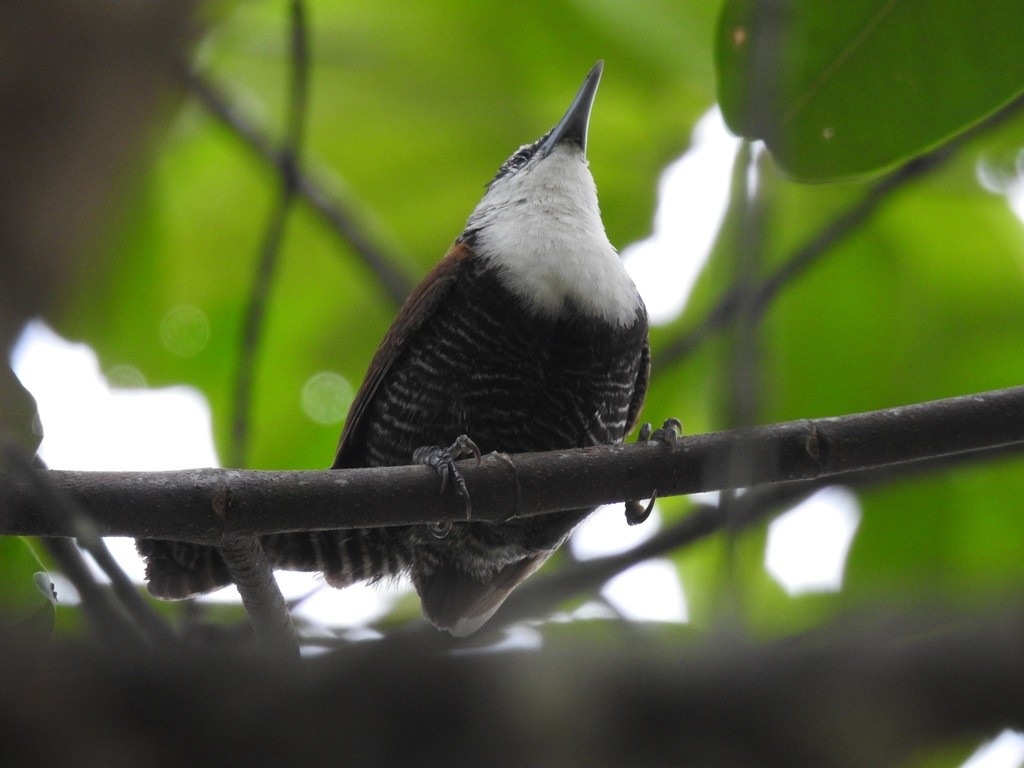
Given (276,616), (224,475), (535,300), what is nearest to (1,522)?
(224,475)

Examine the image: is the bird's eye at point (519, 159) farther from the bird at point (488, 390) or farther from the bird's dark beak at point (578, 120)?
the bird at point (488, 390)

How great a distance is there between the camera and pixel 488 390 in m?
3.39

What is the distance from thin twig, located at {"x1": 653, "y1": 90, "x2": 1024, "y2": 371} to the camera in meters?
3.39

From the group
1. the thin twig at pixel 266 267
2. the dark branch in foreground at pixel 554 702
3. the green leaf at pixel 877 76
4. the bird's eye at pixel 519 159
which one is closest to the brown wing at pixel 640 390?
the bird's eye at pixel 519 159

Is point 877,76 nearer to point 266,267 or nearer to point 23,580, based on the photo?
point 266,267

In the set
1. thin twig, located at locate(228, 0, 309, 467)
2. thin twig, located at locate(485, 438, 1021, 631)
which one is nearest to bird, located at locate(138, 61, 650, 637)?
thin twig, located at locate(485, 438, 1021, 631)

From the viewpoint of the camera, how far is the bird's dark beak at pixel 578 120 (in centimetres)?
370

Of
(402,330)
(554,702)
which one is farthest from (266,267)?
(554,702)

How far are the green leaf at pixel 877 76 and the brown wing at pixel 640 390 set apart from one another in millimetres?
1081

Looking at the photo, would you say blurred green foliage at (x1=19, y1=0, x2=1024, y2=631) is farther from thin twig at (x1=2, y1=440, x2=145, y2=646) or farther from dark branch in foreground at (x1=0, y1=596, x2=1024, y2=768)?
dark branch in foreground at (x1=0, y1=596, x2=1024, y2=768)

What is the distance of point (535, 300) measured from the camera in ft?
11.2

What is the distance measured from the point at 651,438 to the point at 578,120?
1.46 metres

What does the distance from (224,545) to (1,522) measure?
1.73 feet

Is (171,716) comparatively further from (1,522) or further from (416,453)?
(416,453)
